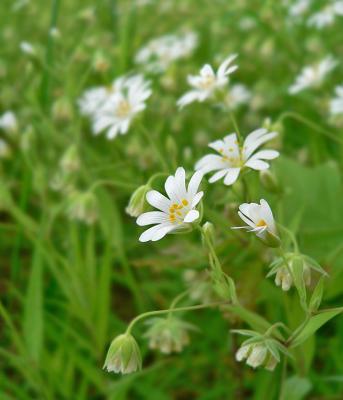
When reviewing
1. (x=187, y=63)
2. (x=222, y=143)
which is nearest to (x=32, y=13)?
(x=187, y=63)

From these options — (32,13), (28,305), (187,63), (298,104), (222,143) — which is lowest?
(28,305)

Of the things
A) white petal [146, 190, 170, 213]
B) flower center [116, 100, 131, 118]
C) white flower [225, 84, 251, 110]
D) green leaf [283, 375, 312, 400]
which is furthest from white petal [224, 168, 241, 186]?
white flower [225, 84, 251, 110]

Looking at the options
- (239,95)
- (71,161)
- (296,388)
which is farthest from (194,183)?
(239,95)

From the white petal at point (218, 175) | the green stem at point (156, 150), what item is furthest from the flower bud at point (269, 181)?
the green stem at point (156, 150)

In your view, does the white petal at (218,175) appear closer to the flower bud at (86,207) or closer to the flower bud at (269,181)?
the flower bud at (269,181)

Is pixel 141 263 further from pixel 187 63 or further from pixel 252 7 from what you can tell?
pixel 252 7

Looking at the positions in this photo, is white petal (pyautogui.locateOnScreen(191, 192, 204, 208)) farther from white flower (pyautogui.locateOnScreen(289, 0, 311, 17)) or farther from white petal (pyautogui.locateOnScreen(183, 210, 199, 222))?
white flower (pyautogui.locateOnScreen(289, 0, 311, 17))
